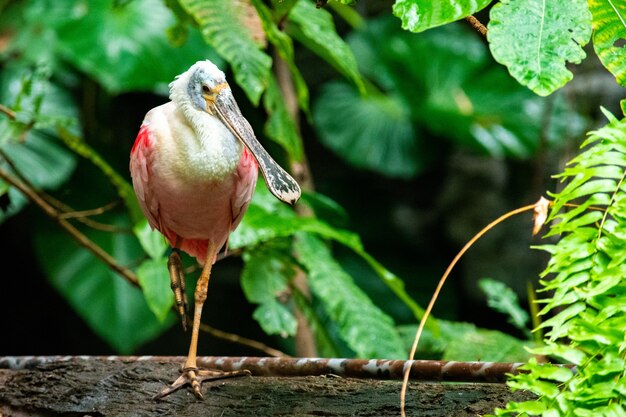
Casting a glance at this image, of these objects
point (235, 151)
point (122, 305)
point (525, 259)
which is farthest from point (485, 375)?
point (525, 259)

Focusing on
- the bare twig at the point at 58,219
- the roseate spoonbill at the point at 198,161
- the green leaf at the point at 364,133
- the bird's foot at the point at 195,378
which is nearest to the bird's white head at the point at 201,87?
the roseate spoonbill at the point at 198,161

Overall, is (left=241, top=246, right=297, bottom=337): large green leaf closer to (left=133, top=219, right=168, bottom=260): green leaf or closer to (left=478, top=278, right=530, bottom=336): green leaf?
(left=133, top=219, right=168, bottom=260): green leaf

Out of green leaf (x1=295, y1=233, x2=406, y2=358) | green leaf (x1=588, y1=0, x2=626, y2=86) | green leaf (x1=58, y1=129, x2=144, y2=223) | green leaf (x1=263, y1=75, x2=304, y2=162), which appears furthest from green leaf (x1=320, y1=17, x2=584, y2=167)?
green leaf (x1=588, y1=0, x2=626, y2=86)

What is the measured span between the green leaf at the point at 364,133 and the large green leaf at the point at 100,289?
4.95ft

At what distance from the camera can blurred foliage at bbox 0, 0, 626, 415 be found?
134cm

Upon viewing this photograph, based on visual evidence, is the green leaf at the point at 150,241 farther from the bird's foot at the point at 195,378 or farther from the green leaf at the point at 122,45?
the green leaf at the point at 122,45

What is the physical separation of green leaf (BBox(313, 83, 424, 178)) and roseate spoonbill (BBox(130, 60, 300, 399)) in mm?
3445

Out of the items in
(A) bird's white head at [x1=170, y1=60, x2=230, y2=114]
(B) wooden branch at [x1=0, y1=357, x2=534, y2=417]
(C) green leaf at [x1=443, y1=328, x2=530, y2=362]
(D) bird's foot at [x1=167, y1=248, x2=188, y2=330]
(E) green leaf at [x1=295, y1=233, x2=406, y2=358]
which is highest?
(A) bird's white head at [x1=170, y1=60, x2=230, y2=114]

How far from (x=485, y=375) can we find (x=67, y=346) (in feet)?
15.0

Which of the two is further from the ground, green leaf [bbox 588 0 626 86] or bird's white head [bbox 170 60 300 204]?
green leaf [bbox 588 0 626 86]

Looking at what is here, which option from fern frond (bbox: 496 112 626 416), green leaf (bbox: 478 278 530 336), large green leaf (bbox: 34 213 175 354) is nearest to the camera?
fern frond (bbox: 496 112 626 416)

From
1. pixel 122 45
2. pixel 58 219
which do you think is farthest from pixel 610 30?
pixel 122 45

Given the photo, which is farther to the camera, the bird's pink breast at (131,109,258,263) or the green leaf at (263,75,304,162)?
the green leaf at (263,75,304,162)

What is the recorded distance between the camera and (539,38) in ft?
4.38
